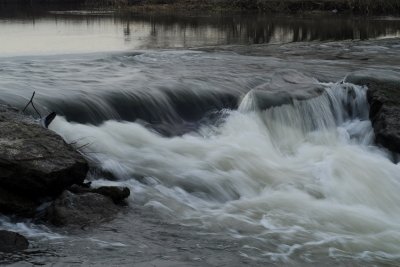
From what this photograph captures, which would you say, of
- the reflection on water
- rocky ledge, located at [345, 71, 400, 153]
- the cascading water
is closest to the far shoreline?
the reflection on water

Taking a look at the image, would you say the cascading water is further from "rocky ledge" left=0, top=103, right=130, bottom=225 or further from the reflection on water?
the reflection on water

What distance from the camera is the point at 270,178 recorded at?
908 centimetres

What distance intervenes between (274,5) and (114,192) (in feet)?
145

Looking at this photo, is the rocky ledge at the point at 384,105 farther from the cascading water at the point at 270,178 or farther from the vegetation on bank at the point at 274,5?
the vegetation on bank at the point at 274,5

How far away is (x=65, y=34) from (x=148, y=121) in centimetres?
1796

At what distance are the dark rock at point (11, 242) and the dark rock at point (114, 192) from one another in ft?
5.08

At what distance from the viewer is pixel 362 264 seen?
631 centimetres

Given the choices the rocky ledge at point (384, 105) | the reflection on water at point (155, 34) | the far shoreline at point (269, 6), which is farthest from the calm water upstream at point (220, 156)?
the far shoreline at point (269, 6)

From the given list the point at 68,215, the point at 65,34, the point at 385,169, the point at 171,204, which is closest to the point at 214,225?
the point at 171,204

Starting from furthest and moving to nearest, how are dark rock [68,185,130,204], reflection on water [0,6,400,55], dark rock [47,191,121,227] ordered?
reflection on water [0,6,400,55] < dark rock [68,185,130,204] < dark rock [47,191,121,227]

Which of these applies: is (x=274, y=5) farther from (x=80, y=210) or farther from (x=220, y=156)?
(x=80, y=210)

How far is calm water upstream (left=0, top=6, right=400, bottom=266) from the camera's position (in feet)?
20.7

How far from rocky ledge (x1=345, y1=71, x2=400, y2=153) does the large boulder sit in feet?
21.2

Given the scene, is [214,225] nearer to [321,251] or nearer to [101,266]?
[321,251]
